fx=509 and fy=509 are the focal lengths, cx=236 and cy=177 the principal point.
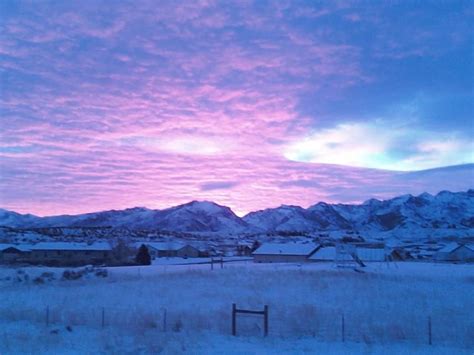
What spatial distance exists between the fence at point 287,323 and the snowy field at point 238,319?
0.04 metres

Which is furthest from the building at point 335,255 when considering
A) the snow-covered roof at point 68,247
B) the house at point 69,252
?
the snow-covered roof at point 68,247

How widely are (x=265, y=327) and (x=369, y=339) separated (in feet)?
12.3

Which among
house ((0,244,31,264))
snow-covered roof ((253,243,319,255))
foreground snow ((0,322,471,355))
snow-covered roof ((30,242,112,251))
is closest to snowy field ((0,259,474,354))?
foreground snow ((0,322,471,355))

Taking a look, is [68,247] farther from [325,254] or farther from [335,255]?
[335,255]

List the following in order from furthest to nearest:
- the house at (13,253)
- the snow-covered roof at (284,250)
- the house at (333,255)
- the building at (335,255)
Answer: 1. the snow-covered roof at (284,250)
2. the house at (13,253)
3. the house at (333,255)
4. the building at (335,255)

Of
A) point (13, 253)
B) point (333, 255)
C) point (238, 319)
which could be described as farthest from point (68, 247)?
point (238, 319)

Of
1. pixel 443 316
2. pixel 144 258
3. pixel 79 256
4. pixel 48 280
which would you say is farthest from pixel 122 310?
pixel 79 256

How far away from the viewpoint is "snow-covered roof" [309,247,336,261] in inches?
3310

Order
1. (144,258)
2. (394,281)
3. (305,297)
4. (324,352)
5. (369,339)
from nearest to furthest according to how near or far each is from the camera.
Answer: (324,352)
(369,339)
(305,297)
(394,281)
(144,258)

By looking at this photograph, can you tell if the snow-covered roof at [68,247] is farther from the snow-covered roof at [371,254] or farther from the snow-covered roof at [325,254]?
the snow-covered roof at [371,254]

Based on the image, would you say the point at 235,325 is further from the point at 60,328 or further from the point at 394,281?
the point at 394,281

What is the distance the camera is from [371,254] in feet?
289

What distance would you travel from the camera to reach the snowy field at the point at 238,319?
56.1 ft

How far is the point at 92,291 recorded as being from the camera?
35094 mm
